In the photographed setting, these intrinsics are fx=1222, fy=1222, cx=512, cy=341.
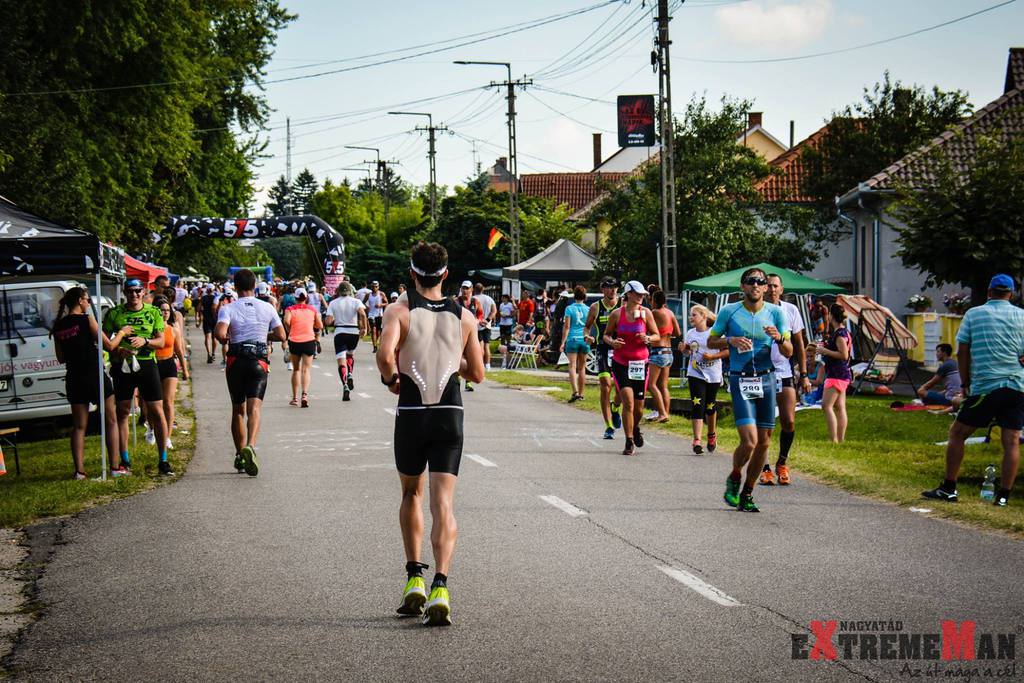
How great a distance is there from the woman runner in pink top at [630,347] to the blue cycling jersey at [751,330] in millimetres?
3700

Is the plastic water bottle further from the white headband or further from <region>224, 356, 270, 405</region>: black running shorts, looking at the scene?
<region>224, 356, 270, 405</region>: black running shorts

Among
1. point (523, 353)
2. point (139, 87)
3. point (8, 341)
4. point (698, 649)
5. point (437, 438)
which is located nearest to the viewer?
point (698, 649)

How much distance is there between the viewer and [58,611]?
6.78 meters

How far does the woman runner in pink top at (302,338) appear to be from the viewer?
1942 cm

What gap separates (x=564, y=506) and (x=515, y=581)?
2.88m

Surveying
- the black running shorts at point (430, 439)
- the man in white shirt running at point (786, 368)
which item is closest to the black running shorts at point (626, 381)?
the man in white shirt running at point (786, 368)

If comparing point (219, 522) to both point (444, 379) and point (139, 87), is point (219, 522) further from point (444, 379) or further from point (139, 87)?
point (139, 87)

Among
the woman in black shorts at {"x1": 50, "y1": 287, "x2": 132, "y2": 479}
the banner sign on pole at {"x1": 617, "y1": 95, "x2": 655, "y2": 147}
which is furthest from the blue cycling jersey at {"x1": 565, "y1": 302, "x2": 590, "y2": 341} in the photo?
the banner sign on pole at {"x1": 617, "y1": 95, "x2": 655, "y2": 147}

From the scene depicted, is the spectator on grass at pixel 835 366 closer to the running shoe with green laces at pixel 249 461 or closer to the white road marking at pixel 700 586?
the running shoe with green laces at pixel 249 461

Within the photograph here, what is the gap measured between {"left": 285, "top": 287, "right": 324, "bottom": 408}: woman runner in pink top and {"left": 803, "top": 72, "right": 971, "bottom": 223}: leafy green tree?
27.4 meters

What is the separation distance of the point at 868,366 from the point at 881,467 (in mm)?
10595

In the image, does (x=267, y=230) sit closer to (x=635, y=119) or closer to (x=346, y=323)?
(x=635, y=119)

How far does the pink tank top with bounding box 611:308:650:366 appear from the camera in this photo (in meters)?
13.7

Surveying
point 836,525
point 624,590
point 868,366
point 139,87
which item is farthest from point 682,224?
point 624,590
